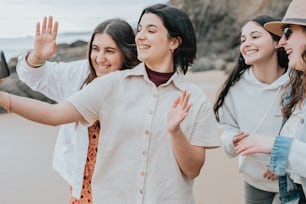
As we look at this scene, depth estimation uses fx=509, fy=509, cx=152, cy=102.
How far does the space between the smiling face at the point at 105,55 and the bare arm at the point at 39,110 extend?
330 mm

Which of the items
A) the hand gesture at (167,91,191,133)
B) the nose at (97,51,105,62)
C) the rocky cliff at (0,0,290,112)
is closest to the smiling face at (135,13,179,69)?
the hand gesture at (167,91,191,133)

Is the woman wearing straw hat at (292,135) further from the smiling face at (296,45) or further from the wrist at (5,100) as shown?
the wrist at (5,100)

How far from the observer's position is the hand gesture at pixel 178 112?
128cm

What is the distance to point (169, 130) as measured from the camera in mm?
1289

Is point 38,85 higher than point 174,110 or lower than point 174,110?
lower

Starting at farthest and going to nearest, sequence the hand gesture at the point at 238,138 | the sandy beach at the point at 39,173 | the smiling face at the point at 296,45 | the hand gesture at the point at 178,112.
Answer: the sandy beach at the point at 39,173 → the hand gesture at the point at 238,138 → the smiling face at the point at 296,45 → the hand gesture at the point at 178,112

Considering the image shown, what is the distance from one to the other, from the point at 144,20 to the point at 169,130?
343 mm

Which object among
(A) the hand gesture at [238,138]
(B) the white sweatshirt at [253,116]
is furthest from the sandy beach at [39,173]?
(A) the hand gesture at [238,138]

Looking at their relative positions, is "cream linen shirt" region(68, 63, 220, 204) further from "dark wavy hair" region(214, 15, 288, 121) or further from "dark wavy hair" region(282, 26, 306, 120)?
"dark wavy hair" region(214, 15, 288, 121)

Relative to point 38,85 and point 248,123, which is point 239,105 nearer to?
point 248,123

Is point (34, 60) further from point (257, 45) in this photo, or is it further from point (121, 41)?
point (257, 45)

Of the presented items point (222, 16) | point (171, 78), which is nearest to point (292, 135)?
point (171, 78)

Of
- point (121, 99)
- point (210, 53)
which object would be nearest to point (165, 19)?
point (121, 99)

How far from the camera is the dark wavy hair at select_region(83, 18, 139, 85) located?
66.7 inches
